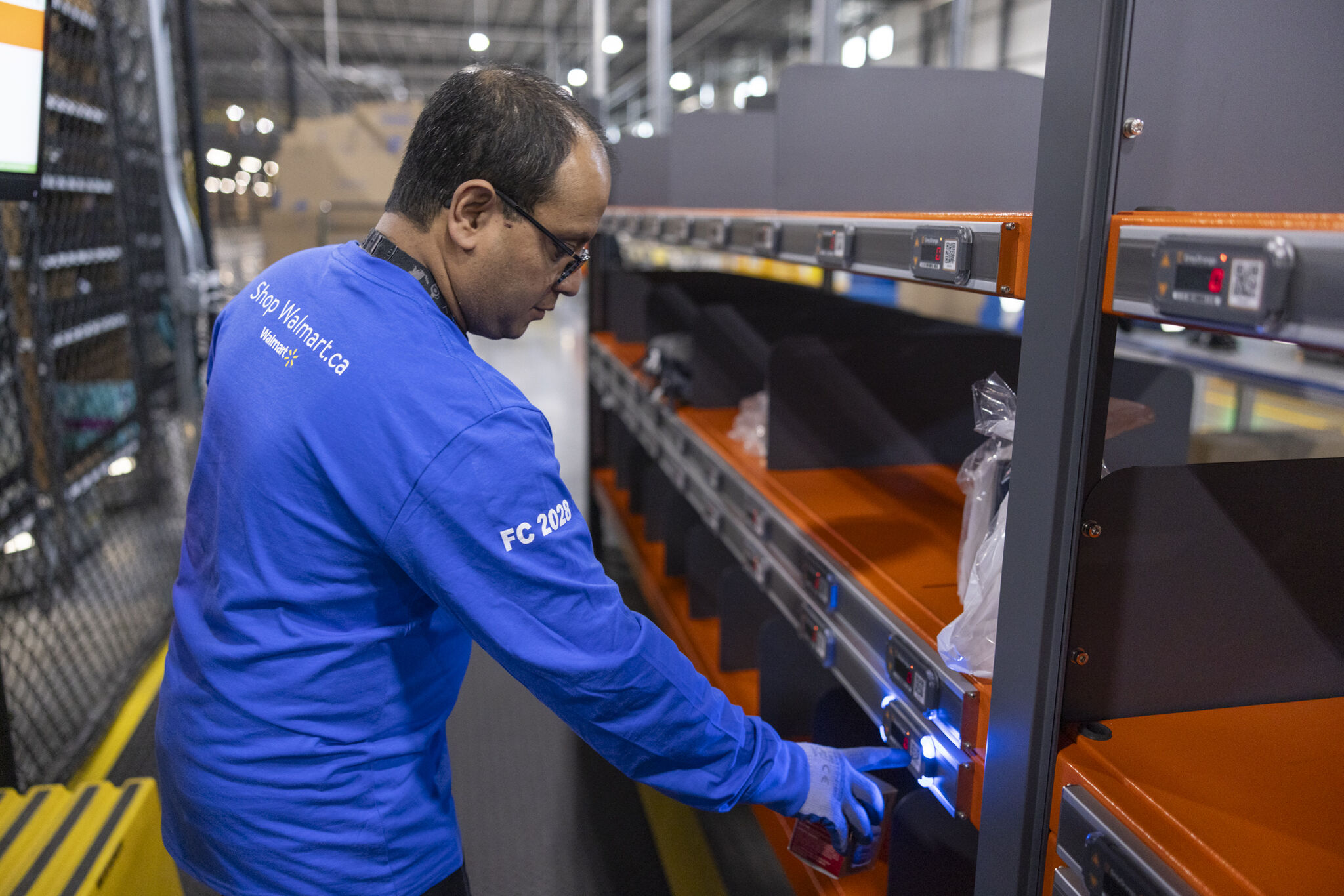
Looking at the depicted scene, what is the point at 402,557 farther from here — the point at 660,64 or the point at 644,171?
the point at 660,64

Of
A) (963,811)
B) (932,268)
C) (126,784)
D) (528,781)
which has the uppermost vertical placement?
(932,268)

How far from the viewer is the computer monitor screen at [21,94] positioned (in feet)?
6.18

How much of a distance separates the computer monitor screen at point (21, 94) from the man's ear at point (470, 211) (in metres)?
1.32

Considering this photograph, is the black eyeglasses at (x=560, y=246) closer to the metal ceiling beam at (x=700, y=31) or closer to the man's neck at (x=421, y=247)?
the man's neck at (x=421, y=247)

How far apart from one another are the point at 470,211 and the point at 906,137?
4.26 ft

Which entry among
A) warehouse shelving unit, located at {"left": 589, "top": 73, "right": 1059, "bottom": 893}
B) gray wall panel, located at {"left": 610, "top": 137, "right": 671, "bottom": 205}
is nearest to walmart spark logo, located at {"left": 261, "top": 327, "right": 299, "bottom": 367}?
warehouse shelving unit, located at {"left": 589, "top": 73, "right": 1059, "bottom": 893}

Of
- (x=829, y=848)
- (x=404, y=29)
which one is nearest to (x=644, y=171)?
(x=829, y=848)

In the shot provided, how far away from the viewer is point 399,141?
643 centimetres

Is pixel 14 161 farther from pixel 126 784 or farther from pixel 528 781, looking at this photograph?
pixel 528 781

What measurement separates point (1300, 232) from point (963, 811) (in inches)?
34.0

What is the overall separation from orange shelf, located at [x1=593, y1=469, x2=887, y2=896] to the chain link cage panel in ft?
6.59

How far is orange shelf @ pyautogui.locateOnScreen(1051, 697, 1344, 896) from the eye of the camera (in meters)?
0.86

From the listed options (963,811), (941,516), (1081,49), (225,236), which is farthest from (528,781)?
(225,236)

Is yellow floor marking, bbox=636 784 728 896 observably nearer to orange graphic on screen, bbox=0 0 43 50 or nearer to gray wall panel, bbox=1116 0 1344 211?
gray wall panel, bbox=1116 0 1344 211
